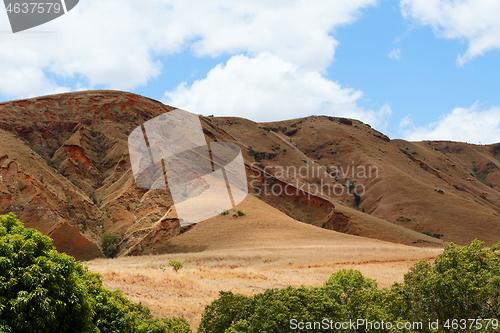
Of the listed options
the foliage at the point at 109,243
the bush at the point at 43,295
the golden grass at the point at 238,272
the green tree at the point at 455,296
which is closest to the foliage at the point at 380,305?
the green tree at the point at 455,296

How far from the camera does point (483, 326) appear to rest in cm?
655

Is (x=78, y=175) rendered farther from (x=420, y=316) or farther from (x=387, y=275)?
(x=420, y=316)

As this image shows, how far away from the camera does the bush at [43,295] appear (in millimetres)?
5715

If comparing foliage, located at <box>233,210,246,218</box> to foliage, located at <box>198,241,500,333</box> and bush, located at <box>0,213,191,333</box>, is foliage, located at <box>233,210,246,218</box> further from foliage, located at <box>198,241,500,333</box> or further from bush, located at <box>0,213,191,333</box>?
bush, located at <box>0,213,191,333</box>

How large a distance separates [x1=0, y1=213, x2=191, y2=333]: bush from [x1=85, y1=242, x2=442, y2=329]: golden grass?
195 inches

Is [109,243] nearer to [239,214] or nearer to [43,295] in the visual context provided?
[239,214]

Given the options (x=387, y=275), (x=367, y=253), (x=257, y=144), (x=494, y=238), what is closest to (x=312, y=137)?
(x=257, y=144)

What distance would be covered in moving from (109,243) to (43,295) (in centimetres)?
3085

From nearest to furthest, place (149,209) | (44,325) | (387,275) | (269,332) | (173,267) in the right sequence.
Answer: (44,325)
(269,332)
(387,275)
(173,267)
(149,209)

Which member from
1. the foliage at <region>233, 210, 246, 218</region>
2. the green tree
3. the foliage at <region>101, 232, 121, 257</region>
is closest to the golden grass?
the green tree

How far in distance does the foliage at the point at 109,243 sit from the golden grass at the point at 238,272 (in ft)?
28.4

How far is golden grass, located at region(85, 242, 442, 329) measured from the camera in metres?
14.3

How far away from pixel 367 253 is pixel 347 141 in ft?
215

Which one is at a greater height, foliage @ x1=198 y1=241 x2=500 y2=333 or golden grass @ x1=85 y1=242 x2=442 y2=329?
foliage @ x1=198 y1=241 x2=500 y2=333
